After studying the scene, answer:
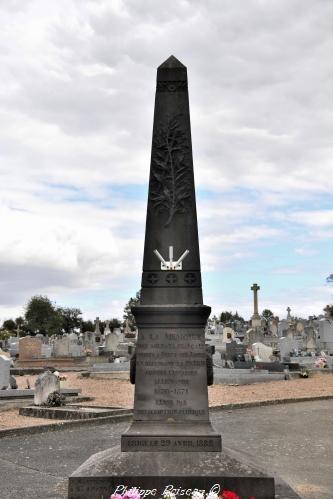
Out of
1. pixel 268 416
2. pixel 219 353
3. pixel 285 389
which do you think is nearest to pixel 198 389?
pixel 268 416

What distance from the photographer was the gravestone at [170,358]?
516 centimetres

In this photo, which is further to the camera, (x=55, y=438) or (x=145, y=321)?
(x=55, y=438)

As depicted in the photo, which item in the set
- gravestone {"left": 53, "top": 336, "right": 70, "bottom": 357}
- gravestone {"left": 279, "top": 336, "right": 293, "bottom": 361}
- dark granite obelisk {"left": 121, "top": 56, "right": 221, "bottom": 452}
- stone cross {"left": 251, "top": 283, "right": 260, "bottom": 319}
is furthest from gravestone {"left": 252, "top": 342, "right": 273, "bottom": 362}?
dark granite obelisk {"left": 121, "top": 56, "right": 221, "bottom": 452}

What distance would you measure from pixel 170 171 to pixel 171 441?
2.77 metres

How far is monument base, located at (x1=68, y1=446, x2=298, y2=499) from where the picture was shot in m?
5.09

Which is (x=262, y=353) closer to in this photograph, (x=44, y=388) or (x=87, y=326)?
(x=44, y=388)

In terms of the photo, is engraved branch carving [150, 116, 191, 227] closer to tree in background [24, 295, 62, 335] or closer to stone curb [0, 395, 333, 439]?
stone curb [0, 395, 333, 439]

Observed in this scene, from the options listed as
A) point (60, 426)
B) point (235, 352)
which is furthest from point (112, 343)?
point (60, 426)

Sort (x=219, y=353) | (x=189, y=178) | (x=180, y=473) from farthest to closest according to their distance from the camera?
(x=219, y=353), (x=189, y=178), (x=180, y=473)

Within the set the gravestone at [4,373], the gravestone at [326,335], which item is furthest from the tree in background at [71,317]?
the gravestone at [4,373]

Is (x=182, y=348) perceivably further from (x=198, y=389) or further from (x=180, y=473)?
(x=180, y=473)

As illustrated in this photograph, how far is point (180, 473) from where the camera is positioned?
5203mm

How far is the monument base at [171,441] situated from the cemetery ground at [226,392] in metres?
7.25

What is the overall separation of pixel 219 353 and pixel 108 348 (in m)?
11.8
